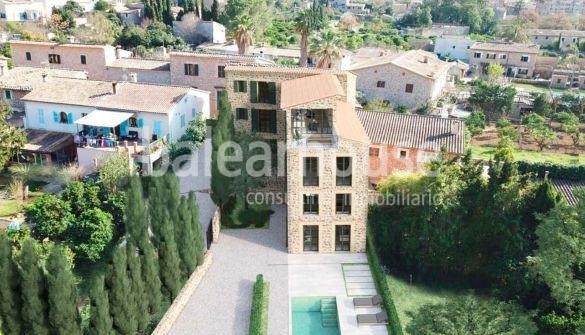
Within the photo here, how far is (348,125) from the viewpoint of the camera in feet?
114

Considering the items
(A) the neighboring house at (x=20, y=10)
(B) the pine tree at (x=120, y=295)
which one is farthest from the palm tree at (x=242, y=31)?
(A) the neighboring house at (x=20, y=10)

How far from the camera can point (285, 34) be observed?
126 metres

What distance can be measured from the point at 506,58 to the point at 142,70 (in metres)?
70.6

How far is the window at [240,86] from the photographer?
41.4 metres

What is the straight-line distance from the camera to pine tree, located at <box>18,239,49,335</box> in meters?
23.1

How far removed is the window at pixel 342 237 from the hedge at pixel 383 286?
4.59 feet

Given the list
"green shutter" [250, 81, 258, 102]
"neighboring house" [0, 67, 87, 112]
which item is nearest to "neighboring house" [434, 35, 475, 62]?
"neighboring house" [0, 67, 87, 112]

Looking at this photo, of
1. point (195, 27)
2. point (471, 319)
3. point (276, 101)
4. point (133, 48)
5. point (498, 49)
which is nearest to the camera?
point (471, 319)

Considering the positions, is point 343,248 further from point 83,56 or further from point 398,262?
point 83,56

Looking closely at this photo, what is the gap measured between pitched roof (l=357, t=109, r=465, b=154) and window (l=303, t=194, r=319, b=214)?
1041cm

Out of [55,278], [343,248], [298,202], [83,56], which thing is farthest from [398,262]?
[83,56]

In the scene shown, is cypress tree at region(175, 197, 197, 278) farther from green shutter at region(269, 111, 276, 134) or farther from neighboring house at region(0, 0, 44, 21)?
neighboring house at region(0, 0, 44, 21)

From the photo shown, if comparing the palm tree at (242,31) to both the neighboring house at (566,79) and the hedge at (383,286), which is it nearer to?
the hedge at (383,286)

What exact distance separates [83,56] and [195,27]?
3538cm
